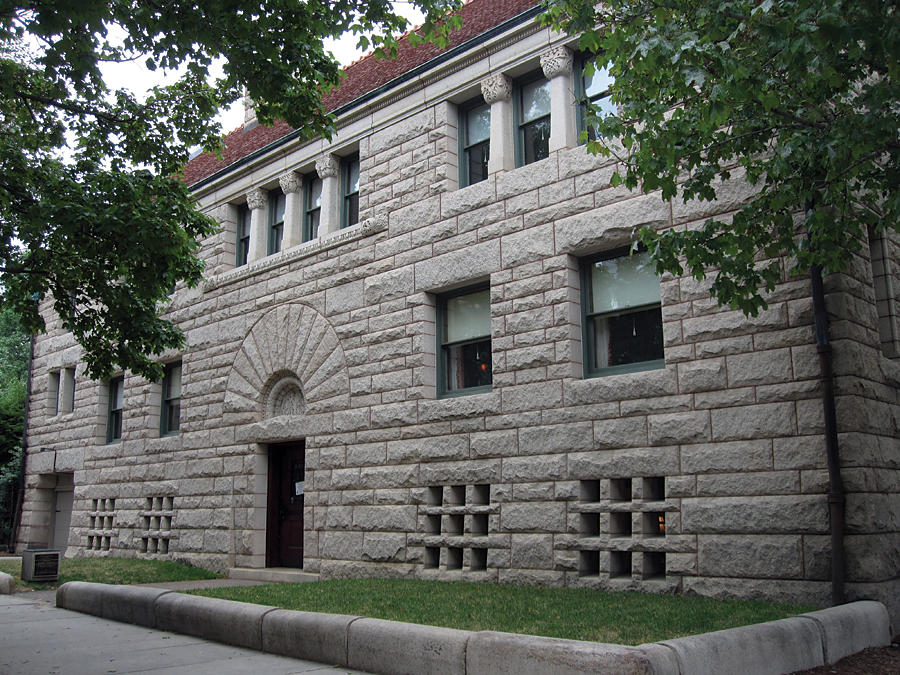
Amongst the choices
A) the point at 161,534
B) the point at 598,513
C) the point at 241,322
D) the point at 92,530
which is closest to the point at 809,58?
the point at 598,513

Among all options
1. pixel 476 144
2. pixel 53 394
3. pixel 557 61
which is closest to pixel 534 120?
pixel 557 61

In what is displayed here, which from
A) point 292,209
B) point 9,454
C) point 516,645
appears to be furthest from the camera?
point 9,454

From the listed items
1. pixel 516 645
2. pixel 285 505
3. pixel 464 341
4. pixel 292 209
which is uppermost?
pixel 292 209

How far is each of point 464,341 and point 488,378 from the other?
0.75 meters

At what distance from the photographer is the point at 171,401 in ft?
61.4

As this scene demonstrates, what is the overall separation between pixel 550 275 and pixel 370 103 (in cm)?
549

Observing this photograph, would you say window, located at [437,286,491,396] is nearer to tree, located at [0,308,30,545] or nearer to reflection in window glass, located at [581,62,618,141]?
reflection in window glass, located at [581,62,618,141]

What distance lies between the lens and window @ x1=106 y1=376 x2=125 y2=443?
20.5 meters

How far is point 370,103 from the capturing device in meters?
14.3

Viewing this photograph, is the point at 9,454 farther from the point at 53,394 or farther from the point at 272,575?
the point at 272,575

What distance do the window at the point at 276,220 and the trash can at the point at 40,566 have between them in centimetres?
705

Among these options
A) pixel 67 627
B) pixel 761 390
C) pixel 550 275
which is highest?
pixel 550 275

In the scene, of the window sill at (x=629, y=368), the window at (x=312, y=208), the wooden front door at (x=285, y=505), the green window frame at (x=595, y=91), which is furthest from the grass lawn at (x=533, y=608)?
the window at (x=312, y=208)

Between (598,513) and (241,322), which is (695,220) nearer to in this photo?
(598,513)
